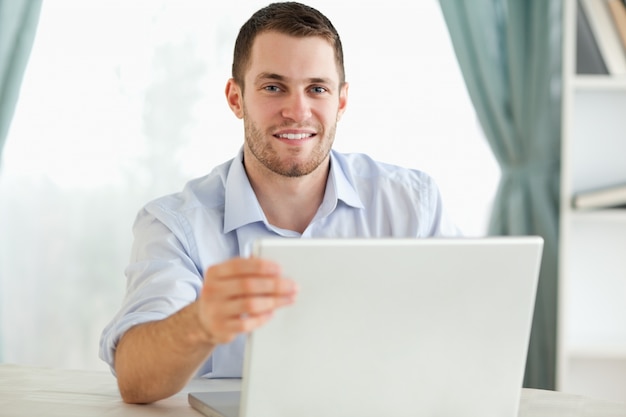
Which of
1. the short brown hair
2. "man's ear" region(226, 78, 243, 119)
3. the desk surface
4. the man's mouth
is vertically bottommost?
the desk surface

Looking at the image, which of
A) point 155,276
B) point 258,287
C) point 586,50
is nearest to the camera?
point 258,287

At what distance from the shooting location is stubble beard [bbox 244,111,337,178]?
2.11 meters

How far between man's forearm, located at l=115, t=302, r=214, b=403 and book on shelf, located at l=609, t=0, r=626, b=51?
2073 millimetres

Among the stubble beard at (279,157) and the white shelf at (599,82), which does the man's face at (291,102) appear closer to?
the stubble beard at (279,157)

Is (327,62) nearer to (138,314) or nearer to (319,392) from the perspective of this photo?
(138,314)

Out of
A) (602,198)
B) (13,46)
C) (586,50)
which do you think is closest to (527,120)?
(586,50)

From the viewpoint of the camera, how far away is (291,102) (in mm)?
2086

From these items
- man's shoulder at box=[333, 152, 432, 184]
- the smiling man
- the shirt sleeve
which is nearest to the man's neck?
the smiling man

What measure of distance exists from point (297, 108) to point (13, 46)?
1.78m

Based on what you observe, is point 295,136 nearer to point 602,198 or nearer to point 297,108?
point 297,108

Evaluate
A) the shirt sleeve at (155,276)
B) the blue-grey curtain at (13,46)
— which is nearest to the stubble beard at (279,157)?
the shirt sleeve at (155,276)

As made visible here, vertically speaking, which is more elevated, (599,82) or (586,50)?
(586,50)

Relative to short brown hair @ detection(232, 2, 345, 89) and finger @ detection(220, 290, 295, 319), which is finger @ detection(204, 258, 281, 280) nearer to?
finger @ detection(220, 290, 295, 319)

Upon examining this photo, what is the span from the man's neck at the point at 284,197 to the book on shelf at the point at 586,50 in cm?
138
